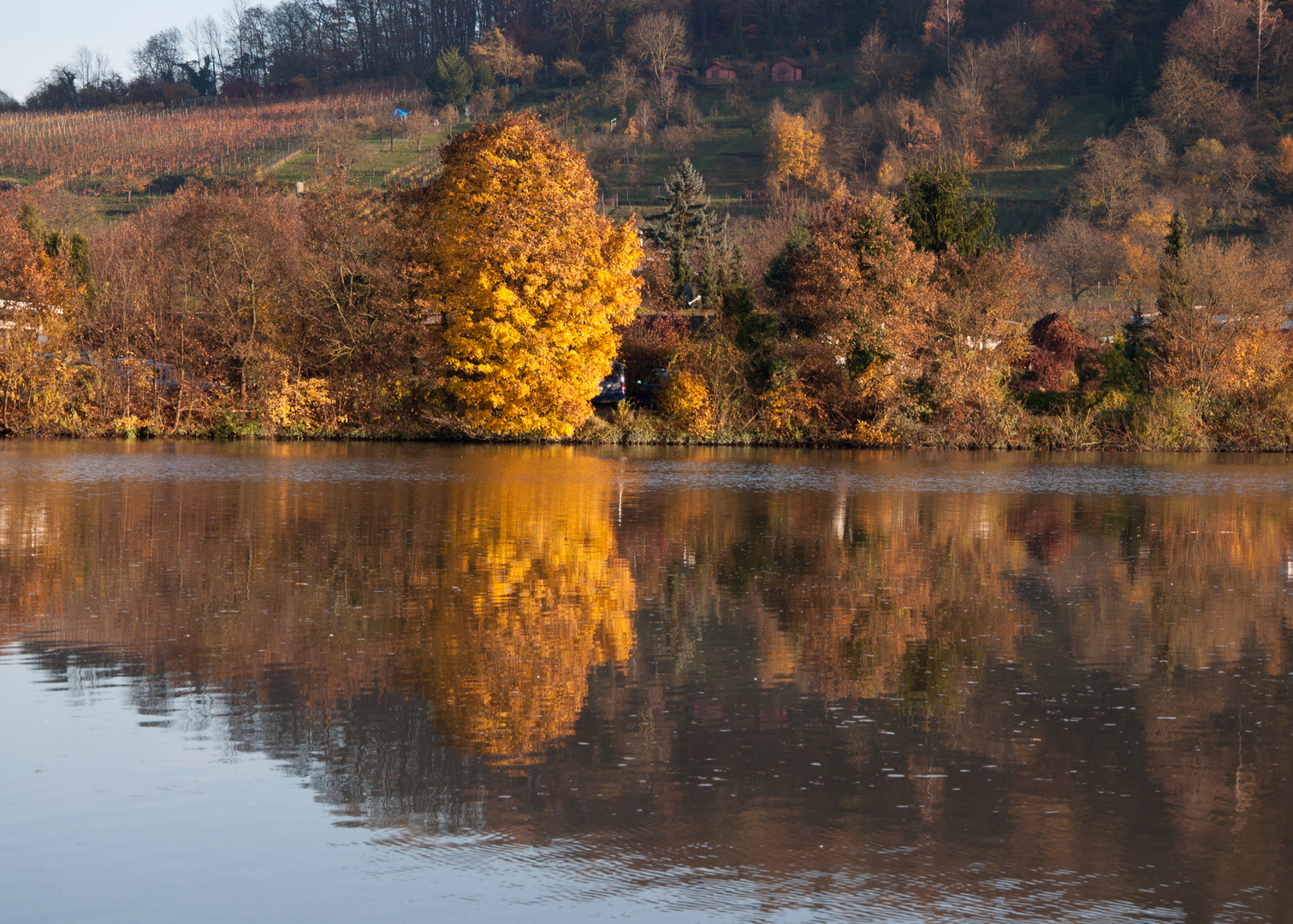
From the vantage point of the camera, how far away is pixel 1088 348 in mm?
50219

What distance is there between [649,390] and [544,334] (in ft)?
24.7

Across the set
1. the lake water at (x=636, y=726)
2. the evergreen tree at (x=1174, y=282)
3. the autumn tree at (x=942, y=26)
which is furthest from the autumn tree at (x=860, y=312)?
the autumn tree at (x=942, y=26)

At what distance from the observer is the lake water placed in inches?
245

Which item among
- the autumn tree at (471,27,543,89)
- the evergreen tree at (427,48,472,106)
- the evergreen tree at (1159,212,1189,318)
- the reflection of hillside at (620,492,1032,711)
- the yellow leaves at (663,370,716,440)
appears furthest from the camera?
the autumn tree at (471,27,543,89)

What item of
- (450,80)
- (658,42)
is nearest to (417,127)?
(450,80)

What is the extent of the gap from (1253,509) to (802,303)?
21.1 m

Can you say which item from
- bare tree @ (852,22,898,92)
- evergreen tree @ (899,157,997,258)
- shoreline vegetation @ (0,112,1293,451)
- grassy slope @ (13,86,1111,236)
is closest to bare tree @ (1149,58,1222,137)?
grassy slope @ (13,86,1111,236)

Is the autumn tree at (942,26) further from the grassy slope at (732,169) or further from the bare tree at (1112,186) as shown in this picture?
the bare tree at (1112,186)

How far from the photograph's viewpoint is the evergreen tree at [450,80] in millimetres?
142625

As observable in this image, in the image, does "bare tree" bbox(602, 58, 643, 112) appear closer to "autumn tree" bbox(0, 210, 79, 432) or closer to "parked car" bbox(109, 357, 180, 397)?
"parked car" bbox(109, 357, 180, 397)

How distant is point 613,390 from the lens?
47.2 m

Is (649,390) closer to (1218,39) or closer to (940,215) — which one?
(940,215)

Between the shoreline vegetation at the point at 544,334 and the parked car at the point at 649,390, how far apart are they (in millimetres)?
875

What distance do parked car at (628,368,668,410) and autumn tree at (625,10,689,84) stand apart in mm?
109992
